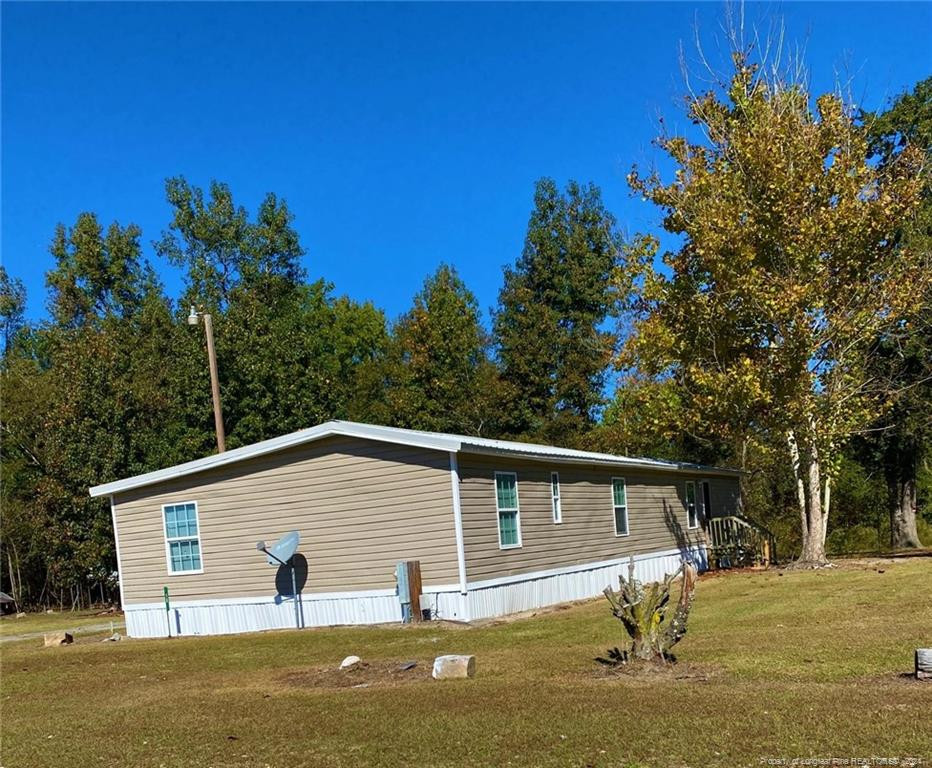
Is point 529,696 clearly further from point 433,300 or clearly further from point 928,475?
point 433,300

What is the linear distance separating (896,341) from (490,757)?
1995 centimetres

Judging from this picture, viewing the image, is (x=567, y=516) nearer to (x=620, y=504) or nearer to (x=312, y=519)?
(x=620, y=504)

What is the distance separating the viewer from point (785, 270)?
18219 mm

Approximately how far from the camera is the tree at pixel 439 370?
34.2 meters

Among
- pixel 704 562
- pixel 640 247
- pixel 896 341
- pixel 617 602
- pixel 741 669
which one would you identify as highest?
pixel 640 247

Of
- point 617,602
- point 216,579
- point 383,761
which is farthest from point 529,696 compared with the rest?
point 216,579

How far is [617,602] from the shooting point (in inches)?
318

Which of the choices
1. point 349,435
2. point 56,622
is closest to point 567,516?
point 349,435

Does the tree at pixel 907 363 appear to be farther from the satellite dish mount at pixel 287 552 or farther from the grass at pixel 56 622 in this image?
the grass at pixel 56 622

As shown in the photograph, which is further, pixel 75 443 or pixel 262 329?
pixel 262 329

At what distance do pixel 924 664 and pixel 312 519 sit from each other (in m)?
9.66

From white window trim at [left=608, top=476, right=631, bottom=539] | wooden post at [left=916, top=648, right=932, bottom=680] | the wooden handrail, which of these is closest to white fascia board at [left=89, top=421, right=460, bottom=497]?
white window trim at [left=608, top=476, right=631, bottom=539]

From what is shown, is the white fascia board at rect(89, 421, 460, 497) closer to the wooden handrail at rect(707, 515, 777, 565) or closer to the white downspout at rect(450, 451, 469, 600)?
the white downspout at rect(450, 451, 469, 600)

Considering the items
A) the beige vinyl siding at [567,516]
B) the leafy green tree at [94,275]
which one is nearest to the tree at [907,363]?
→ the beige vinyl siding at [567,516]
